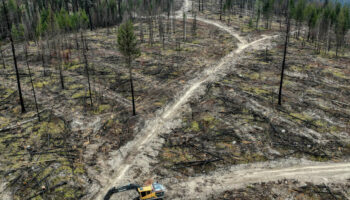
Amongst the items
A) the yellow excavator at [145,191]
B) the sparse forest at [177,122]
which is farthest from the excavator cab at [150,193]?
the sparse forest at [177,122]

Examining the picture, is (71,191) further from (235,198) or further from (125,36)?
(125,36)

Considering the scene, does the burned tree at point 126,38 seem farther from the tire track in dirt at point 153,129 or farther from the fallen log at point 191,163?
the fallen log at point 191,163

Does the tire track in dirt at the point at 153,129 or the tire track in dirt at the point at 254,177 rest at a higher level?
the tire track in dirt at the point at 153,129

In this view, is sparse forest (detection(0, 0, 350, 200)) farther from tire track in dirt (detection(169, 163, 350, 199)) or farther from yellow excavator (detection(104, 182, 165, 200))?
yellow excavator (detection(104, 182, 165, 200))

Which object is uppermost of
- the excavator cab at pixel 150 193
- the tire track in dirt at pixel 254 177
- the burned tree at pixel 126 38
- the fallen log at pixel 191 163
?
the burned tree at pixel 126 38

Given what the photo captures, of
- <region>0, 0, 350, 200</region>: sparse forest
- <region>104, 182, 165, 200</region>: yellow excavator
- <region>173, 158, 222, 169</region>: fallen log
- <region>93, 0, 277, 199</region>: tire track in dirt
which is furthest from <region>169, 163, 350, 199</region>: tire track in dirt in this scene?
<region>93, 0, 277, 199</region>: tire track in dirt

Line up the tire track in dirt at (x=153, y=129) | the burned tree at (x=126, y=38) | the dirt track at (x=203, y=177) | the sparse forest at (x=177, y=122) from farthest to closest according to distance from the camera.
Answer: the burned tree at (x=126, y=38)
the tire track in dirt at (x=153, y=129)
the sparse forest at (x=177, y=122)
the dirt track at (x=203, y=177)
